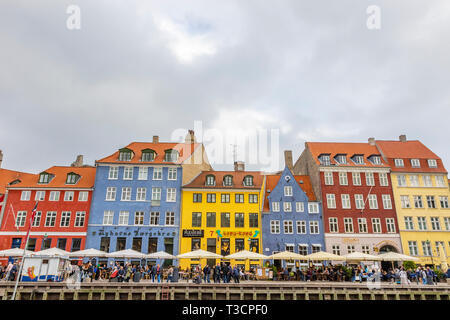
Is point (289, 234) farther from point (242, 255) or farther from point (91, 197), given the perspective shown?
point (91, 197)

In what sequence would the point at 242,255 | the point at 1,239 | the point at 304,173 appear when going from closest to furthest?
the point at 242,255 < the point at 1,239 < the point at 304,173

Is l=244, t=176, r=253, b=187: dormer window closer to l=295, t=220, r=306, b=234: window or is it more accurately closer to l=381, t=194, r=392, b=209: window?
l=295, t=220, r=306, b=234: window

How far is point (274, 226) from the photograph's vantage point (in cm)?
3862

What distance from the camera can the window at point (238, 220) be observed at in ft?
127

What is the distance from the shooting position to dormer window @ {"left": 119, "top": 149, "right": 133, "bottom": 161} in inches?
1622

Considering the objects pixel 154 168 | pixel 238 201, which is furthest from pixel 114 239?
pixel 238 201

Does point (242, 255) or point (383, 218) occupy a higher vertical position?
point (383, 218)

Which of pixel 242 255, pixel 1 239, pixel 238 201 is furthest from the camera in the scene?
pixel 238 201

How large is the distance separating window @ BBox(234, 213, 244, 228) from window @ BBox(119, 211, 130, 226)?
1344 centimetres

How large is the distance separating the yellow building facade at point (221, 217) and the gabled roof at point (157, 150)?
198 inches

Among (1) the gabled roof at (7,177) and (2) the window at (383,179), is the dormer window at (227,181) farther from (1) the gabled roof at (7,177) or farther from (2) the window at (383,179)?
(1) the gabled roof at (7,177)

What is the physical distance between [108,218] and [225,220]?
14.5 metres

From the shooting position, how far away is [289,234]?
3822 centimetres

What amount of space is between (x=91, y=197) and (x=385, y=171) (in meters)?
38.8
